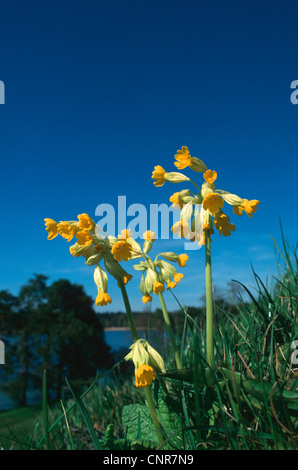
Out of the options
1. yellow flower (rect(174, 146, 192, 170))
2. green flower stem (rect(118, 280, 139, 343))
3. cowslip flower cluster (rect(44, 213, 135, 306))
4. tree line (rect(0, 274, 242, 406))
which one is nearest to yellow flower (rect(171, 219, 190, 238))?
yellow flower (rect(174, 146, 192, 170))

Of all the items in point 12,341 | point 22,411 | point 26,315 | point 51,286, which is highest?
point 51,286

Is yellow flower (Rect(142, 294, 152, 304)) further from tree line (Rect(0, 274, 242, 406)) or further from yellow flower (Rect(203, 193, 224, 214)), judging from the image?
tree line (Rect(0, 274, 242, 406))

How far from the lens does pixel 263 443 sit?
43.6 inches

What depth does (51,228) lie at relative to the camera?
1.75 meters

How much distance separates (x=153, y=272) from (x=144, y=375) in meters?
0.51

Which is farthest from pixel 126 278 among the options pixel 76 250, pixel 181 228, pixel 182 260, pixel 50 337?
pixel 50 337

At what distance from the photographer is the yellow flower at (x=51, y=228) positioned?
1.72m

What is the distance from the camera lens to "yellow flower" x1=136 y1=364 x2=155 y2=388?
131 cm

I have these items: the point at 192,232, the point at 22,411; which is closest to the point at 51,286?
the point at 22,411

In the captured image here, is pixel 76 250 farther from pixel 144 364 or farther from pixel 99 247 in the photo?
pixel 144 364

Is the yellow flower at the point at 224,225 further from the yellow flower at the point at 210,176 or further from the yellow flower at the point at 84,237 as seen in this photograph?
the yellow flower at the point at 84,237
